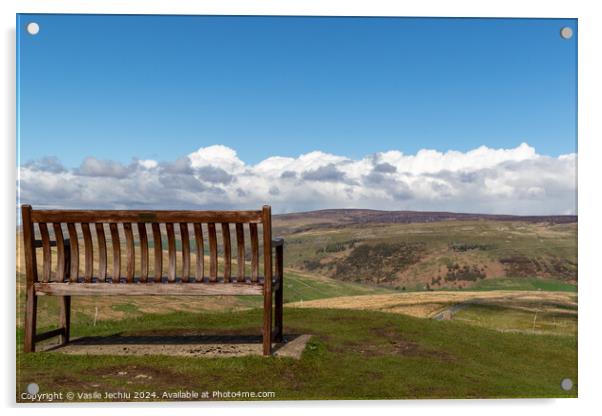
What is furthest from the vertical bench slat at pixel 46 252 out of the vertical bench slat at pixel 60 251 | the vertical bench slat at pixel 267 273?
the vertical bench slat at pixel 267 273

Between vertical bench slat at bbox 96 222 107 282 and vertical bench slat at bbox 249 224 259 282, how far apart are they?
1.91m

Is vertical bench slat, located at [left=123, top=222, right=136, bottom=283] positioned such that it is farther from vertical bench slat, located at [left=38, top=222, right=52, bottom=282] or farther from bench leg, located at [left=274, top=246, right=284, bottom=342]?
bench leg, located at [left=274, top=246, right=284, bottom=342]

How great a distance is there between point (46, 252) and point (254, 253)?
2.70 meters

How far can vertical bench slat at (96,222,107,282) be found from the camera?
301 inches

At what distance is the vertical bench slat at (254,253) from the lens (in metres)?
7.39

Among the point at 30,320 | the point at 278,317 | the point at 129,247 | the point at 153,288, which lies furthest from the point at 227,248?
the point at 30,320

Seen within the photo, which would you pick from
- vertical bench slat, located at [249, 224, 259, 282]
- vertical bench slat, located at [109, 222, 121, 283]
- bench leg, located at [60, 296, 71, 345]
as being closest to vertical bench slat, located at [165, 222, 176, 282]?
vertical bench slat, located at [109, 222, 121, 283]

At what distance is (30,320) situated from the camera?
774 cm

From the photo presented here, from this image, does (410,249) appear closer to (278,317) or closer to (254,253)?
(278,317)

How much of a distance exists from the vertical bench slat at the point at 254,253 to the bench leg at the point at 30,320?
9.24 ft

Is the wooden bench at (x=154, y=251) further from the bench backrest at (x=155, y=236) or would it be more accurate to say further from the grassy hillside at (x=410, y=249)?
the grassy hillside at (x=410, y=249)

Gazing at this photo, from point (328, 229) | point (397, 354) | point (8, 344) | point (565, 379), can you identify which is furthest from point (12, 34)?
point (328, 229)

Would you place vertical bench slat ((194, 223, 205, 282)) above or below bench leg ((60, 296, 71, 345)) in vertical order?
above

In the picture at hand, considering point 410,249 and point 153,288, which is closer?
point 153,288
